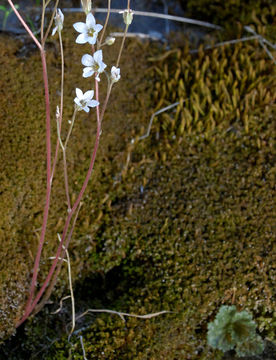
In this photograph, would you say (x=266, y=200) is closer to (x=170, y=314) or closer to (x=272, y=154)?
(x=272, y=154)

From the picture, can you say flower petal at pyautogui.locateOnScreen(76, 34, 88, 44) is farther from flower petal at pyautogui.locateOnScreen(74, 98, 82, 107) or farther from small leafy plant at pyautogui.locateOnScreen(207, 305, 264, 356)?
small leafy plant at pyautogui.locateOnScreen(207, 305, 264, 356)

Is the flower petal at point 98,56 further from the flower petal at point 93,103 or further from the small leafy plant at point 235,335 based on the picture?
the small leafy plant at point 235,335

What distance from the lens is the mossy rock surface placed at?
2084mm

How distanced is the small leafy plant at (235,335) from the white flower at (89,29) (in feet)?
4.81

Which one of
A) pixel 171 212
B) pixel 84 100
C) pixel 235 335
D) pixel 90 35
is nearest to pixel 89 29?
pixel 90 35

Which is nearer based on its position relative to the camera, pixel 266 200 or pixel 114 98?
pixel 266 200

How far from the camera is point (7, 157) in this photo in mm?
2195

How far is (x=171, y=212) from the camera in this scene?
2.32m

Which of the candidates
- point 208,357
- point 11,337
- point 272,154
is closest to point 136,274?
point 208,357

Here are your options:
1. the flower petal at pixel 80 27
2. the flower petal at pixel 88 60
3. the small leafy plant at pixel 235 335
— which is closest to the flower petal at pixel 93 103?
the flower petal at pixel 88 60

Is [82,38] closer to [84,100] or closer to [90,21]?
[90,21]

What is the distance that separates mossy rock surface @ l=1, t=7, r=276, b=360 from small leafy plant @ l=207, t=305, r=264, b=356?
0.15 ft

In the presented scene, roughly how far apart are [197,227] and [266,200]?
433 millimetres

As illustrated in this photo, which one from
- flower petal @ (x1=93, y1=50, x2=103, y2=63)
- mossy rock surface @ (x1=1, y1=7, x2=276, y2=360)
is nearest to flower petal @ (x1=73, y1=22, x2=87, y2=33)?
flower petal @ (x1=93, y1=50, x2=103, y2=63)
